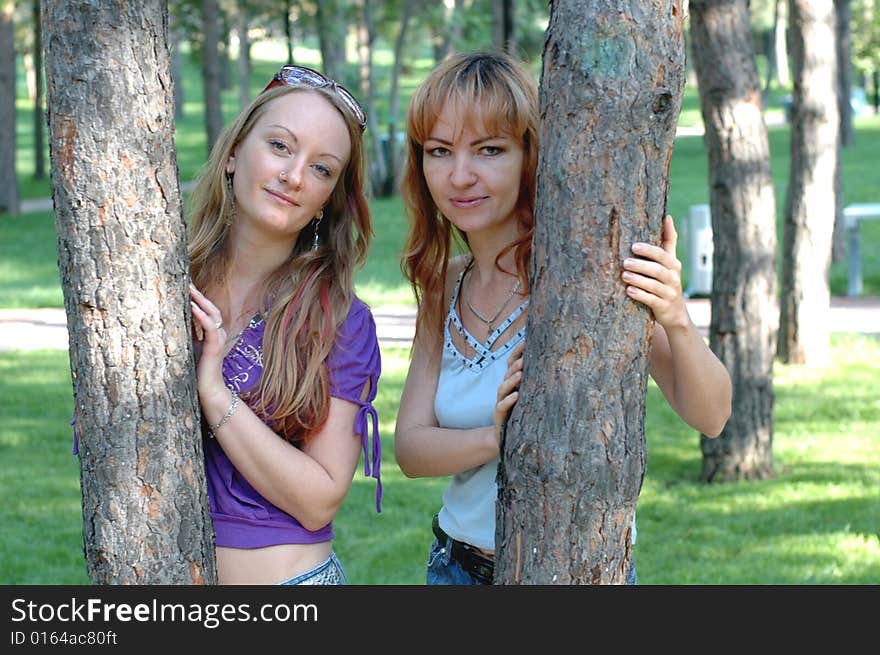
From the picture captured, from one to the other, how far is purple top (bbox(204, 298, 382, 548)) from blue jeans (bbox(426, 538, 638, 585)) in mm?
322

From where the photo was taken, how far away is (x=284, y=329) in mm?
2527

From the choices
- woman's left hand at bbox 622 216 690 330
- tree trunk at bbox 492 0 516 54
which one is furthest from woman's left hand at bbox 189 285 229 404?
tree trunk at bbox 492 0 516 54

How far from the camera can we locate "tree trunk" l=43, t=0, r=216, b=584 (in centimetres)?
219

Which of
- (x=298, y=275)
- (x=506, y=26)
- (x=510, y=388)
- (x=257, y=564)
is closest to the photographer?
(x=510, y=388)

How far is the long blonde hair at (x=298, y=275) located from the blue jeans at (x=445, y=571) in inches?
18.8

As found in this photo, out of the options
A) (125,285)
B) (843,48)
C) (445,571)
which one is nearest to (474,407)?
(445,571)

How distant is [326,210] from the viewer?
280 centimetres

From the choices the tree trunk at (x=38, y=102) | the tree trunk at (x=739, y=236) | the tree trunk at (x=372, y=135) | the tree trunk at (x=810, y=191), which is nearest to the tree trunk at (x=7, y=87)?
the tree trunk at (x=38, y=102)

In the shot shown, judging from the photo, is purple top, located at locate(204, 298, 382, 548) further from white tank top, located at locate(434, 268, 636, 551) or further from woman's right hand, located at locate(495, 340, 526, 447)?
woman's right hand, located at locate(495, 340, 526, 447)

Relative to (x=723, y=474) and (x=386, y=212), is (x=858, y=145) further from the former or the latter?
(x=723, y=474)

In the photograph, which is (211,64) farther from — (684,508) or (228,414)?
(228,414)

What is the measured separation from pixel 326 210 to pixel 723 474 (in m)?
Answer: 4.24

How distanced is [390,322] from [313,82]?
8325 mm

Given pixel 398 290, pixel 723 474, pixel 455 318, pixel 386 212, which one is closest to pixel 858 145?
pixel 386 212
